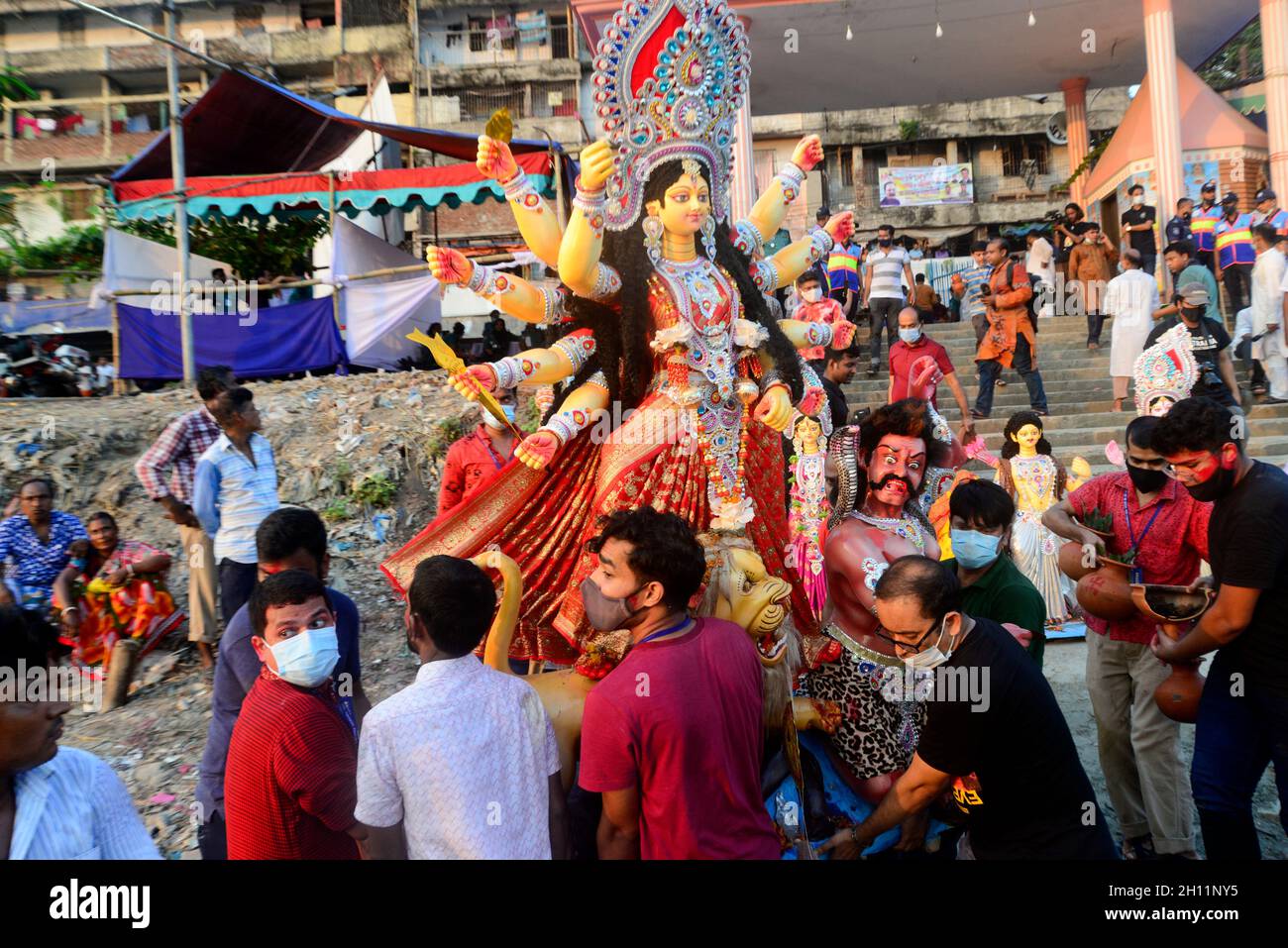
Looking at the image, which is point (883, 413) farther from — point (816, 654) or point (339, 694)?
point (339, 694)

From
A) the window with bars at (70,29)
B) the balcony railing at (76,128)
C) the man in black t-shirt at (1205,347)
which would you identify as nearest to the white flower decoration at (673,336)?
the man in black t-shirt at (1205,347)

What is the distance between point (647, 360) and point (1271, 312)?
820 centimetres

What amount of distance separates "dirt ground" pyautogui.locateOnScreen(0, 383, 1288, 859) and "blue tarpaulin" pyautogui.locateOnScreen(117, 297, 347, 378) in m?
0.75

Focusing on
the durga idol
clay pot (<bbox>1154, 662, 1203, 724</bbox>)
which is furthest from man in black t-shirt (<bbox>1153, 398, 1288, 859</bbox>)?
the durga idol

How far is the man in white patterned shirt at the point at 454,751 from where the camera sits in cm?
238

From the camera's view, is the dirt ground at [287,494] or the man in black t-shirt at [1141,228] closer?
the dirt ground at [287,494]

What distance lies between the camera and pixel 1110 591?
12.7 feet

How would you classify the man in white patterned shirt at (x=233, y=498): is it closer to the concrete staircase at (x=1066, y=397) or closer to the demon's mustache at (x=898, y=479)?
the demon's mustache at (x=898, y=479)

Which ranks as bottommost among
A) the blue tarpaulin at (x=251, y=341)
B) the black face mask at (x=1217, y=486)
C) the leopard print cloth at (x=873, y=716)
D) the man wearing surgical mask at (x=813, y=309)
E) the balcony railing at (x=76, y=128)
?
the leopard print cloth at (x=873, y=716)

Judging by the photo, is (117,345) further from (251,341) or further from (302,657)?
(302,657)

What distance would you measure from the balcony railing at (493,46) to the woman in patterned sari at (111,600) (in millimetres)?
20976
